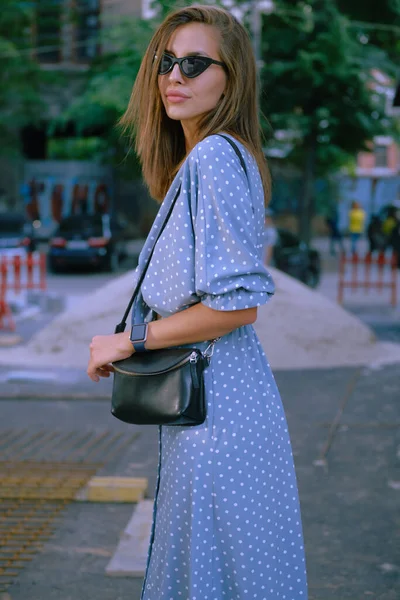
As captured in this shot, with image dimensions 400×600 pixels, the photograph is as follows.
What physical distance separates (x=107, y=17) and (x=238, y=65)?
18.0 m

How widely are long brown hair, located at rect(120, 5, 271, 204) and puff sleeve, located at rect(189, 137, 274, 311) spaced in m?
0.15

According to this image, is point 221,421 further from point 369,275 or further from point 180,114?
point 369,275

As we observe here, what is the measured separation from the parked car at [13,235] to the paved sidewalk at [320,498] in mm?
14767

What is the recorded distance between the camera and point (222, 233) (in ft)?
6.35

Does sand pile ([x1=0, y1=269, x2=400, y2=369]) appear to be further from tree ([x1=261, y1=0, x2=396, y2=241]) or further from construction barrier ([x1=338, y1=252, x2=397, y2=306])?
tree ([x1=261, y1=0, x2=396, y2=241])

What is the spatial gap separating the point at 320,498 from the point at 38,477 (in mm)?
1677

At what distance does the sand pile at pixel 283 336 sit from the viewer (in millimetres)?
9094

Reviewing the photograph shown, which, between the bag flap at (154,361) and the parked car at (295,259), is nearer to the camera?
the bag flap at (154,361)

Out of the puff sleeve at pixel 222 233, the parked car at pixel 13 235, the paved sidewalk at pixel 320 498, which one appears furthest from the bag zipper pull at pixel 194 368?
the parked car at pixel 13 235

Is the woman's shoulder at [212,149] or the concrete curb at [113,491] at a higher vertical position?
the woman's shoulder at [212,149]

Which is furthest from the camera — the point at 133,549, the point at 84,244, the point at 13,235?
the point at 84,244

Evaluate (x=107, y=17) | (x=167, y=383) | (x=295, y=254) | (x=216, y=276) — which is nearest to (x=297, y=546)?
(x=167, y=383)

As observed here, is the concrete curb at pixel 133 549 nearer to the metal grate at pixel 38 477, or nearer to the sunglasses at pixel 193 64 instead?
the metal grate at pixel 38 477

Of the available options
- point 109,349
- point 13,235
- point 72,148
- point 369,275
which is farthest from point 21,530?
point 72,148
